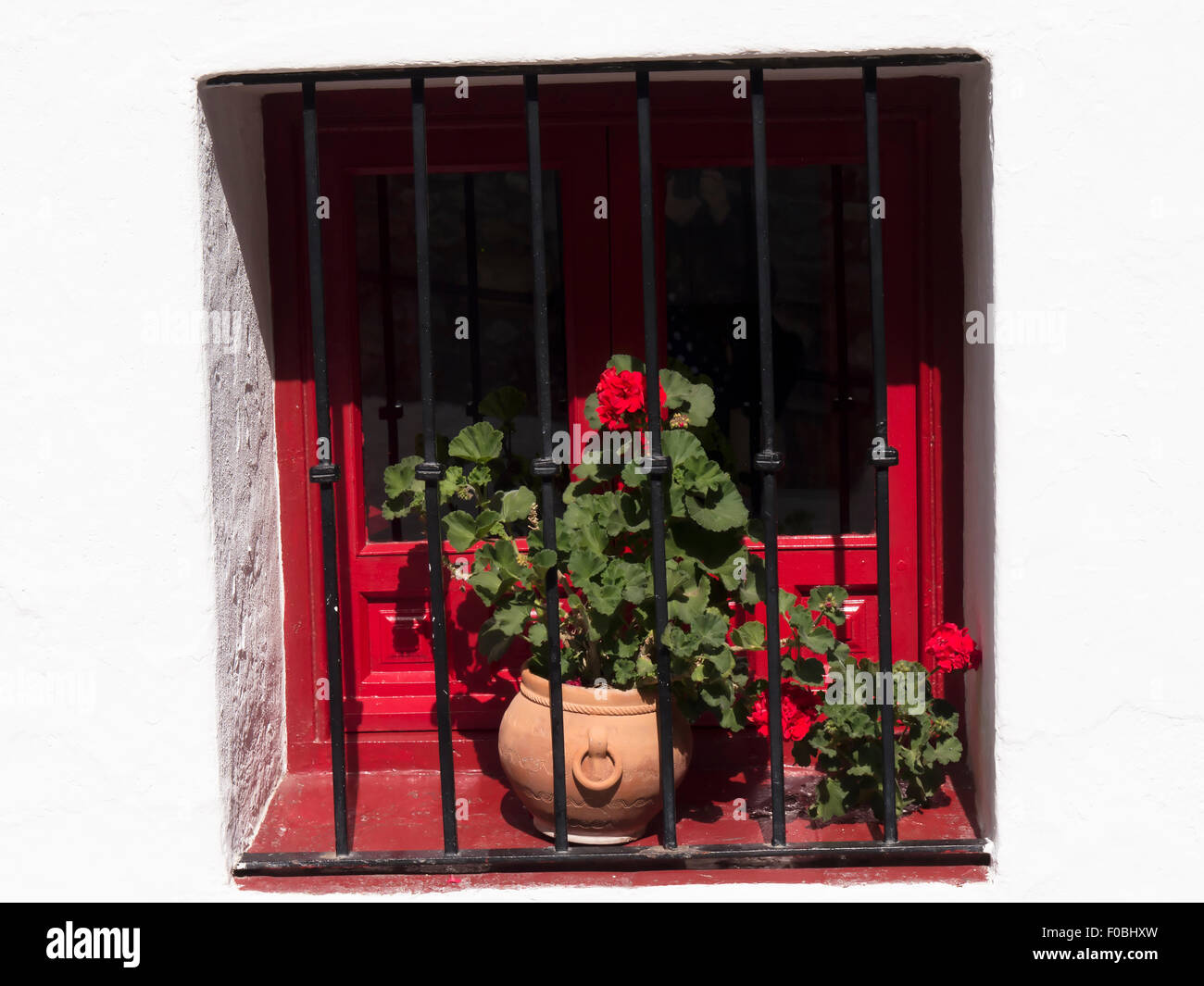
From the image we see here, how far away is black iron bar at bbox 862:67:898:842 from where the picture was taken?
3.02 meters

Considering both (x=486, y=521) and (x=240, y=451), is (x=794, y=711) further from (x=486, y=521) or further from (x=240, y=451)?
(x=240, y=451)

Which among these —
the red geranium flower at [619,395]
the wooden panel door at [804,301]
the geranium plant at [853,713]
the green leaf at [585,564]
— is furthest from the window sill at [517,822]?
the red geranium flower at [619,395]

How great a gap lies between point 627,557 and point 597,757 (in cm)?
51

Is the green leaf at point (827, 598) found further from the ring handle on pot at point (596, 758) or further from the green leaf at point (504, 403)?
the green leaf at point (504, 403)

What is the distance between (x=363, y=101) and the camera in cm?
→ 367

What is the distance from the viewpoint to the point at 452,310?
381 cm

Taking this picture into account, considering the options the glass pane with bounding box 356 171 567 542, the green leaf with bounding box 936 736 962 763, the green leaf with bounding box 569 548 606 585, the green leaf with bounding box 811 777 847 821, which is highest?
the glass pane with bounding box 356 171 567 542

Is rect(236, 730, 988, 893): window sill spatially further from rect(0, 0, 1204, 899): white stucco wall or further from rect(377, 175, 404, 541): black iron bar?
rect(377, 175, 404, 541): black iron bar

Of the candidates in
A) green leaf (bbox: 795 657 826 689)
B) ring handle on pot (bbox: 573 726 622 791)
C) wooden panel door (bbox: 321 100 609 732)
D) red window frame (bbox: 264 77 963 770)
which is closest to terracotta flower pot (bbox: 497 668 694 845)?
ring handle on pot (bbox: 573 726 622 791)

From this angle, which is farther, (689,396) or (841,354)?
(841,354)

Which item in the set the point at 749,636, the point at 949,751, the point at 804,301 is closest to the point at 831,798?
the point at 949,751

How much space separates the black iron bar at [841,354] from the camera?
3.75 metres

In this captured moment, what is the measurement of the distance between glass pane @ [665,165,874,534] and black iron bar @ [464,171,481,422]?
22.2 inches

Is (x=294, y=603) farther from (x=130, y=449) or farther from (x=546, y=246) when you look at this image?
(x=546, y=246)
